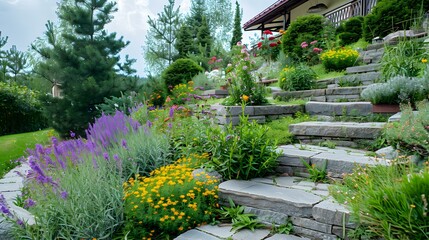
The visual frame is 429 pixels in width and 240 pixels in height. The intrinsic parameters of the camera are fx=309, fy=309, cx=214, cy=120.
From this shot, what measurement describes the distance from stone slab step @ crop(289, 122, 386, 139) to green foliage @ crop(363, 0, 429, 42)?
5.38m

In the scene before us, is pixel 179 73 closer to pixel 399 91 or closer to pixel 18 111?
pixel 18 111

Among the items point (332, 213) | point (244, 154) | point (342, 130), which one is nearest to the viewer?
point (332, 213)

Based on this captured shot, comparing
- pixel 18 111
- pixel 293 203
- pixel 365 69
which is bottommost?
pixel 293 203

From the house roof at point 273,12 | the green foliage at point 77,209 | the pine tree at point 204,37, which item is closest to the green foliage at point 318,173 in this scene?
the green foliage at point 77,209

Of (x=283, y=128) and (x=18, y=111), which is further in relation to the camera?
(x=18, y=111)

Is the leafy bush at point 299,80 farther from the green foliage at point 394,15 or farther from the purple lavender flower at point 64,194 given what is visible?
the purple lavender flower at point 64,194

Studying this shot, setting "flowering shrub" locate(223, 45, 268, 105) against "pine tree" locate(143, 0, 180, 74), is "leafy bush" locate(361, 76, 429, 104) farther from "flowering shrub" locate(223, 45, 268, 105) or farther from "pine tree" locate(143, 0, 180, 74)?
"pine tree" locate(143, 0, 180, 74)

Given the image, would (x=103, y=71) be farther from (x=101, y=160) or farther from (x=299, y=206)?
(x=299, y=206)

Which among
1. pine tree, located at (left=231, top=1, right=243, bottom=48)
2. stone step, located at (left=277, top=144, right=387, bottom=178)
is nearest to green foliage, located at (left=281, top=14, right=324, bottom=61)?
stone step, located at (left=277, top=144, right=387, bottom=178)

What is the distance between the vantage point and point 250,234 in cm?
254

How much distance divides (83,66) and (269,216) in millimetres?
8069

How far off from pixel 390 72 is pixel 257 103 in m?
2.13

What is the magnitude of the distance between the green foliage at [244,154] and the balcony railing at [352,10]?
10534 millimetres

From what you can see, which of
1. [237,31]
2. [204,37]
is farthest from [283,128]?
[237,31]
